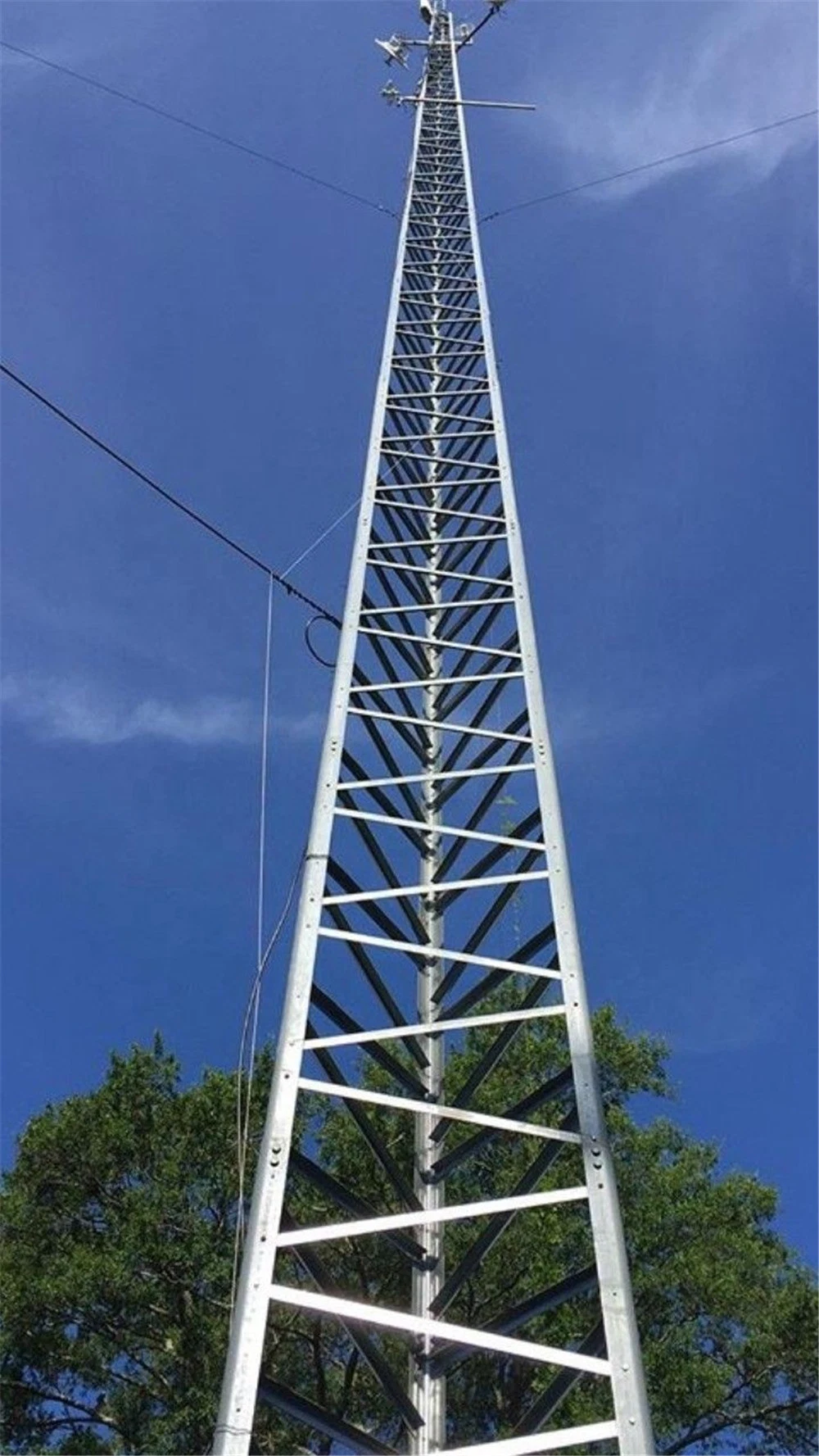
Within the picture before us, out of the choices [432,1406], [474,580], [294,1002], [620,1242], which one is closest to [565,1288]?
[620,1242]

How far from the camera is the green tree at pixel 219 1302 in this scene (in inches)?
605

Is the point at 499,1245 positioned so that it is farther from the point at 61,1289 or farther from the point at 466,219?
the point at 466,219

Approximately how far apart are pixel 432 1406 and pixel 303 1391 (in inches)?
470

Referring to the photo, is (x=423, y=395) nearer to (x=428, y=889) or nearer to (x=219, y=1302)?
(x=428, y=889)

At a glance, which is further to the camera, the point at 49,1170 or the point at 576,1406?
the point at 49,1170

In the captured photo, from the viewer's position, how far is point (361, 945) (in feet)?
18.2

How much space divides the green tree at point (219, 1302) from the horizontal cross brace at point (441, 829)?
10.7 meters

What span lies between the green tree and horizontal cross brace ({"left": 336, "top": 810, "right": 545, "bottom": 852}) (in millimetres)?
10661

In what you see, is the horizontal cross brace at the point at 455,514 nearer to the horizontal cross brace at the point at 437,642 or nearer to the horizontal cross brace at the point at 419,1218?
the horizontal cross brace at the point at 437,642

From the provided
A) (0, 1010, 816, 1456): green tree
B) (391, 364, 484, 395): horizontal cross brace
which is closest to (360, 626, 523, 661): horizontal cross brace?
(391, 364, 484, 395): horizontal cross brace

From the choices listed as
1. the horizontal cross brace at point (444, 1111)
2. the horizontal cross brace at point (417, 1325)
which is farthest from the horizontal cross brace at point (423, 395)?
the horizontal cross brace at point (417, 1325)

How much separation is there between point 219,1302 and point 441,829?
12.4 m

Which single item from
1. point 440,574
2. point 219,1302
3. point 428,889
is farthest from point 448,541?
point 219,1302

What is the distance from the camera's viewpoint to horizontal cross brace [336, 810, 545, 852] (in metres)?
5.79
